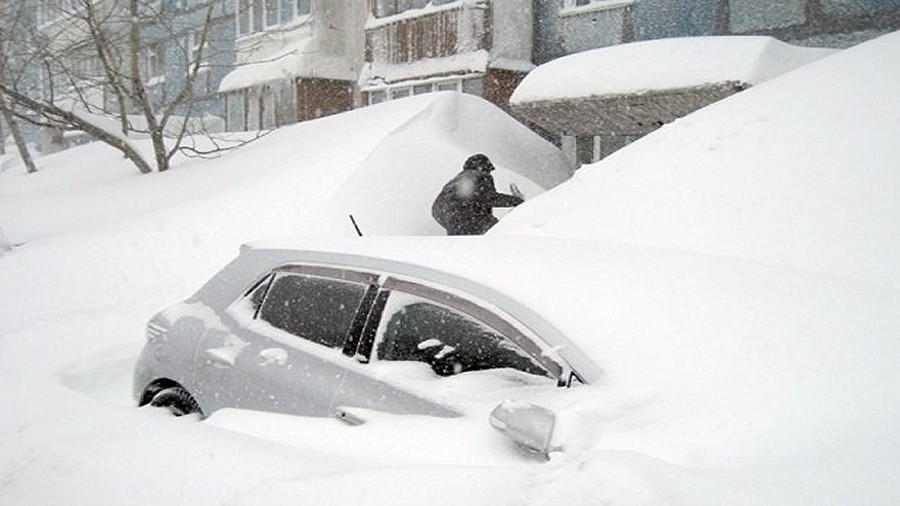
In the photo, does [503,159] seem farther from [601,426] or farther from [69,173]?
[69,173]

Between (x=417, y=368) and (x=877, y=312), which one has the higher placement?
(x=877, y=312)

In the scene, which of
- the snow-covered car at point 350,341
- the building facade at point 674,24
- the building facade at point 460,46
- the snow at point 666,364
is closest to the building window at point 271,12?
the building facade at point 460,46

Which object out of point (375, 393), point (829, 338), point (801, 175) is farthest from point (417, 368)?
point (801, 175)

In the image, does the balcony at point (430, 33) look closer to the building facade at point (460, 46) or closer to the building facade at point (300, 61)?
the building facade at point (460, 46)

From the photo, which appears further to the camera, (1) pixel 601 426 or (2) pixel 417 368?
(2) pixel 417 368

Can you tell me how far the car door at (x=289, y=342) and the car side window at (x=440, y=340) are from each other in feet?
0.47

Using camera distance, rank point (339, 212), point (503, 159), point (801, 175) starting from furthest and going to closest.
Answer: point (503, 159) < point (339, 212) < point (801, 175)

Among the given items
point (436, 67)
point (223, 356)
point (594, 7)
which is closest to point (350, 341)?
point (223, 356)

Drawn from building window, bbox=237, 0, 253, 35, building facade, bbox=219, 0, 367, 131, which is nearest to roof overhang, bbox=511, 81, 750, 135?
building facade, bbox=219, 0, 367, 131

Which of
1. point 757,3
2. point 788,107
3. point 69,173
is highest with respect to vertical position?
point 757,3

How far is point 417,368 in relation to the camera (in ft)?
8.18

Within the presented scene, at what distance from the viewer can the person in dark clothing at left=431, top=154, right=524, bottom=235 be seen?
23.1 ft

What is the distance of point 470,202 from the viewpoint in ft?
23.0

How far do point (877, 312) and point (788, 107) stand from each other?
107 inches
